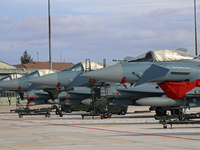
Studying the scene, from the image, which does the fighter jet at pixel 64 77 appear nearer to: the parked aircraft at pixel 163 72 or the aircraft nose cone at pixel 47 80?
the aircraft nose cone at pixel 47 80

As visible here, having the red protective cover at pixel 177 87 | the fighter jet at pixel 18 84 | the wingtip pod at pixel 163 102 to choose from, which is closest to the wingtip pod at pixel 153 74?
the red protective cover at pixel 177 87

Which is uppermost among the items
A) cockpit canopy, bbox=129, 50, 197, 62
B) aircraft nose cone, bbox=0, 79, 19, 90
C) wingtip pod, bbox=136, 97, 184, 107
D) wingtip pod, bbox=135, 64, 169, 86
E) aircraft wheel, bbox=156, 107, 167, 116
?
cockpit canopy, bbox=129, 50, 197, 62

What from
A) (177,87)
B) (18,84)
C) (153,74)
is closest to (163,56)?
(153,74)

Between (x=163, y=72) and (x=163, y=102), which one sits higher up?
(x=163, y=72)

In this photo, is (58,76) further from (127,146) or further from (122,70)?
(127,146)

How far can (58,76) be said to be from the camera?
72.6 ft

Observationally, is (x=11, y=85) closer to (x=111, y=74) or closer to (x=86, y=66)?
(x=86, y=66)

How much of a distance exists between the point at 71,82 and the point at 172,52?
7377 mm

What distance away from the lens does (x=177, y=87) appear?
1582 centimetres

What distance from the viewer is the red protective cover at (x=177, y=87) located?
15.6 metres

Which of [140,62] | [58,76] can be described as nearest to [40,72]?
[58,76]

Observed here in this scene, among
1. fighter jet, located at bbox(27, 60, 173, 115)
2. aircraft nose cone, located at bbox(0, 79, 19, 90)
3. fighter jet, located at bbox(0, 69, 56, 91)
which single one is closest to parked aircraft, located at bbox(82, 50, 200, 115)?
fighter jet, located at bbox(27, 60, 173, 115)

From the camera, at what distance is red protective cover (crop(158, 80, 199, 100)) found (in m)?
15.6

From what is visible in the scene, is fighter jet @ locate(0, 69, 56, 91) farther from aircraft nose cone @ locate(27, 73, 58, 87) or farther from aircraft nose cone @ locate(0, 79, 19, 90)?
aircraft nose cone @ locate(27, 73, 58, 87)
